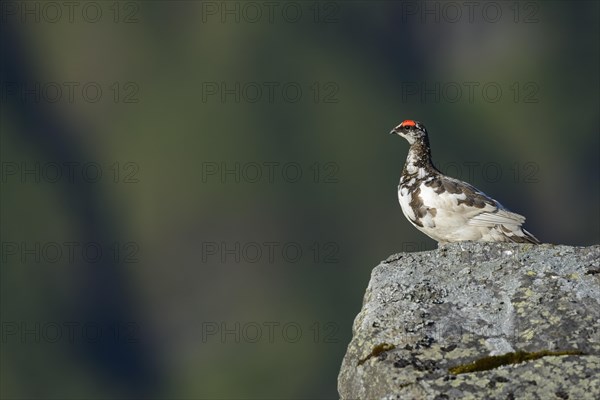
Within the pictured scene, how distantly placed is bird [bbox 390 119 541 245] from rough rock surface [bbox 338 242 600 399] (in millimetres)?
3402

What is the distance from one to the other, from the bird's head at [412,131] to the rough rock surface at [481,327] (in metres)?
6.61

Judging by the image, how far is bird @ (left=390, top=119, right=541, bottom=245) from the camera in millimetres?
15617

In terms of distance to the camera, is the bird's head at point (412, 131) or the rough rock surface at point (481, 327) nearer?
the rough rock surface at point (481, 327)

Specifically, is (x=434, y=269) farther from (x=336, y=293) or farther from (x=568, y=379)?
(x=336, y=293)

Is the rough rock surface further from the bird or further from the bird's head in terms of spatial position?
the bird's head

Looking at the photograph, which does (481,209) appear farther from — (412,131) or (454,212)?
(412,131)

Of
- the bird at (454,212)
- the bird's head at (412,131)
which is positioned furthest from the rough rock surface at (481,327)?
the bird's head at (412,131)

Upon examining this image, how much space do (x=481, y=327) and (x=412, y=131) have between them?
8.60m

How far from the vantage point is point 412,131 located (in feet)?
61.9

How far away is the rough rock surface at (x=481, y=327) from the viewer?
9.85 m

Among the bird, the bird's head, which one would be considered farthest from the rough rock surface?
the bird's head

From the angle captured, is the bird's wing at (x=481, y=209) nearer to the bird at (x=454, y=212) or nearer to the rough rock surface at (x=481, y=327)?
the bird at (x=454, y=212)

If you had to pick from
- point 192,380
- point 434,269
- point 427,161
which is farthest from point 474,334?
point 192,380

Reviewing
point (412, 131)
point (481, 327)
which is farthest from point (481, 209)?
point (481, 327)
